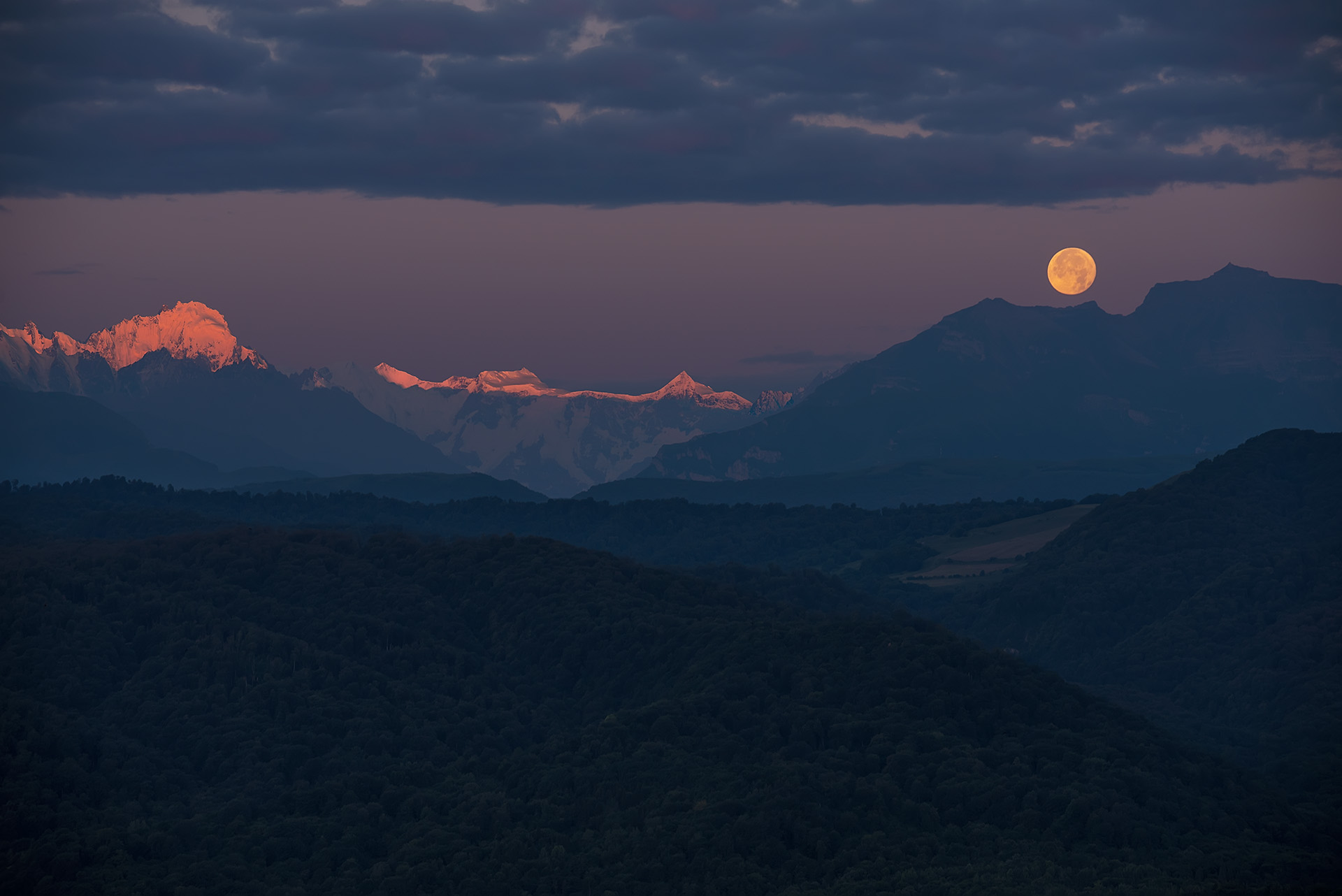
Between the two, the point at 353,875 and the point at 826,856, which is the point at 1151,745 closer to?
the point at 826,856

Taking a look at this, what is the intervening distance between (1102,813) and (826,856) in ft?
104

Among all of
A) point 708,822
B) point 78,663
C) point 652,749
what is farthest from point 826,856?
point 78,663

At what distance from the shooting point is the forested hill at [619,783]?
145 metres

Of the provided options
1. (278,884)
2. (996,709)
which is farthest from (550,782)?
(996,709)

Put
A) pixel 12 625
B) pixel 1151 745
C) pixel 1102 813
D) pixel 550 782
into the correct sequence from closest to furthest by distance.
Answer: pixel 1102 813, pixel 550 782, pixel 1151 745, pixel 12 625

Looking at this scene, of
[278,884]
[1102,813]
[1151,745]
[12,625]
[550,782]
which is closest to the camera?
[278,884]

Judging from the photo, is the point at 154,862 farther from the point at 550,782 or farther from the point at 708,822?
the point at 708,822

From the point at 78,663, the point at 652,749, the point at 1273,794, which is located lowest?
the point at 1273,794

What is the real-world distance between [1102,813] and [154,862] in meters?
101

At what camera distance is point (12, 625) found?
191250mm

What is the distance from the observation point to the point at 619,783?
165500mm

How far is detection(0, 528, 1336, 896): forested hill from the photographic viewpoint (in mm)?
144875

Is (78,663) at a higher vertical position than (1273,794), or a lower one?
higher

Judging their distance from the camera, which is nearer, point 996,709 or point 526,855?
point 526,855
